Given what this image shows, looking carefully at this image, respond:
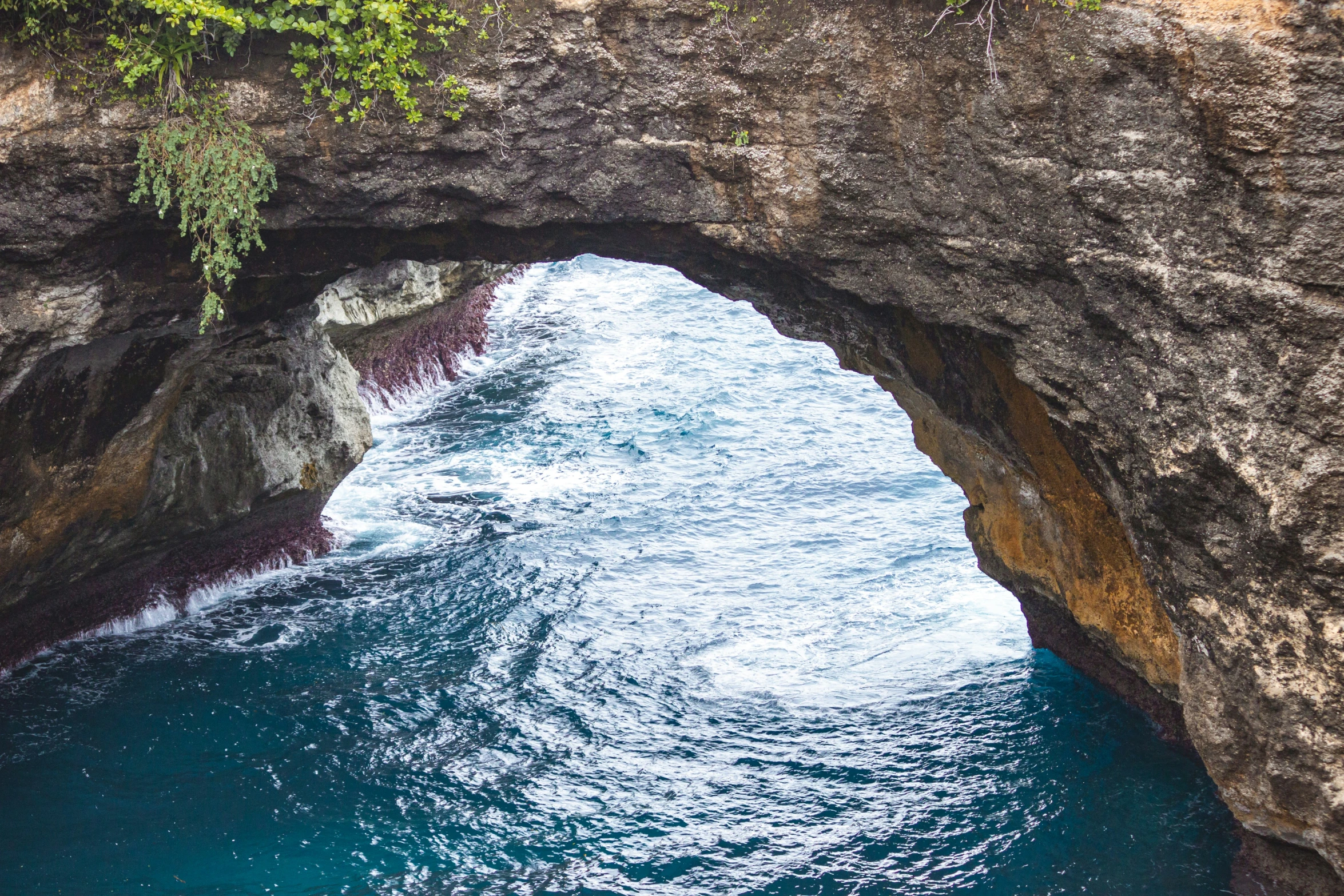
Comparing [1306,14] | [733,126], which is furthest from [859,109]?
[1306,14]

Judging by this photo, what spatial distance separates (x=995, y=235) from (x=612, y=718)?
5052 millimetres

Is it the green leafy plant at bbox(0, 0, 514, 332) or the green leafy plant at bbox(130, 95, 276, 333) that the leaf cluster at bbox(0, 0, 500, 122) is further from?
the green leafy plant at bbox(130, 95, 276, 333)

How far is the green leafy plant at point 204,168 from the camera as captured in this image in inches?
267

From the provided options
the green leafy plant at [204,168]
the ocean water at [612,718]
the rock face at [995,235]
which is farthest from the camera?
the ocean water at [612,718]

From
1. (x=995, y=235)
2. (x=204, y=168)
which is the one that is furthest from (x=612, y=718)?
(x=204, y=168)

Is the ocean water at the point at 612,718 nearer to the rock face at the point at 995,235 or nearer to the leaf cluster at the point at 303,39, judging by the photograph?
the rock face at the point at 995,235

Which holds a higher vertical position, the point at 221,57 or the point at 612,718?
the point at 221,57

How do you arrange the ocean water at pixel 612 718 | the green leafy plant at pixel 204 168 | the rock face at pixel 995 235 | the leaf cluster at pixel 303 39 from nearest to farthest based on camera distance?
the rock face at pixel 995 235
the leaf cluster at pixel 303 39
the green leafy plant at pixel 204 168
the ocean water at pixel 612 718

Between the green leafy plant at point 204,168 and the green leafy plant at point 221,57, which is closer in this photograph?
the green leafy plant at point 221,57

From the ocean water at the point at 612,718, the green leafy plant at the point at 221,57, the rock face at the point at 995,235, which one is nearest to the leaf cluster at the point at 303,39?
the green leafy plant at the point at 221,57

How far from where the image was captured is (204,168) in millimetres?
6742

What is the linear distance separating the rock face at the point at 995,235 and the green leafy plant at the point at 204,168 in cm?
16

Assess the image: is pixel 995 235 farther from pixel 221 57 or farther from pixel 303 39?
pixel 221 57

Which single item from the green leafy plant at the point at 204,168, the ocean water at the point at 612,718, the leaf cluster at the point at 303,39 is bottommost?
the ocean water at the point at 612,718
